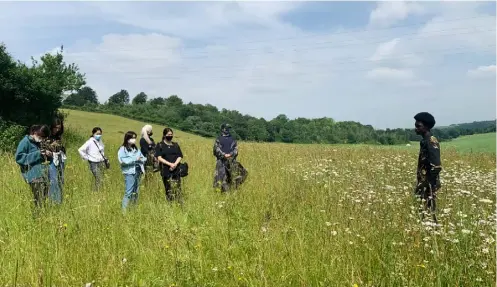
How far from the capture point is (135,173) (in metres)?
7.22

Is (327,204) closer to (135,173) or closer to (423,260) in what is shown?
(423,260)

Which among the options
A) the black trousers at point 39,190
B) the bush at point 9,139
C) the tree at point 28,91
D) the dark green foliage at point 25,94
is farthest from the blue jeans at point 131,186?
the tree at point 28,91

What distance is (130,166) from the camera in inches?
286

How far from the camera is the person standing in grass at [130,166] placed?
702 cm

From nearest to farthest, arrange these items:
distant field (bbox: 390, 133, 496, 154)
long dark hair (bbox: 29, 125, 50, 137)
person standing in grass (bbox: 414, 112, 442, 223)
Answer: person standing in grass (bbox: 414, 112, 442, 223), long dark hair (bbox: 29, 125, 50, 137), distant field (bbox: 390, 133, 496, 154)

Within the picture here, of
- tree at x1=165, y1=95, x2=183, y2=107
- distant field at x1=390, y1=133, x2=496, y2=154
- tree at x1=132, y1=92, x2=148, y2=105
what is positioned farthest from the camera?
tree at x1=132, y1=92, x2=148, y2=105

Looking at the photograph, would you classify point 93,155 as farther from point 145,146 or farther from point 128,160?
point 128,160

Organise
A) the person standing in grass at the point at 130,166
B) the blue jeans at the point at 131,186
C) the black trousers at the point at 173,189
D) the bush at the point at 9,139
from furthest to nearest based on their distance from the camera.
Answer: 1. the bush at the point at 9,139
2. the person standing in grass at the point at 130,166
3. the blue jeans at the point at 131,186
4. the black trousers at the point at 173,189

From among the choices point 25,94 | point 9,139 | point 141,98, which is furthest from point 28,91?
point 141,98

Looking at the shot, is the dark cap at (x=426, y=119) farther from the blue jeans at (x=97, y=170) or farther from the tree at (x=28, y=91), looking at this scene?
the tree at (x=28, y=91)

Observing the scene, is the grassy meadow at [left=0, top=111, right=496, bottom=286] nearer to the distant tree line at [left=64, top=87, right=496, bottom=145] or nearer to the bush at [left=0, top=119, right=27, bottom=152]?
the bush at [left=0, top=119, right=27, bottom=152]

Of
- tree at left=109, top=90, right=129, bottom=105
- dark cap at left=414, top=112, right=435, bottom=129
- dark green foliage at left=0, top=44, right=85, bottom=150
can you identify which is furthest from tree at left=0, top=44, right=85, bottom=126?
tree at left=109, top=90, right=129, bottom=105

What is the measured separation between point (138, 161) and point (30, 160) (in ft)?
6.50

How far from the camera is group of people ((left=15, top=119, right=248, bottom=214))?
588cm
